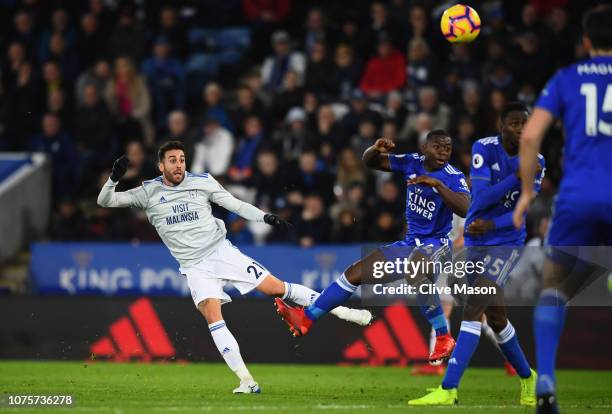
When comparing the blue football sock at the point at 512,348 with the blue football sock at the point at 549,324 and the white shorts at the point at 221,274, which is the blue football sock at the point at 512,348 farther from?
the white shorts at the point at 221,274

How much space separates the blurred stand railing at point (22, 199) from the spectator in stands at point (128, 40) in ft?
8.04

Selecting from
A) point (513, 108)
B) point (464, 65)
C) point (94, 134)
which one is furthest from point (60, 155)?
point (513, 108)

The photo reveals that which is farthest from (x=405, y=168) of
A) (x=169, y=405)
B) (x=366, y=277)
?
(x=169, y=405)

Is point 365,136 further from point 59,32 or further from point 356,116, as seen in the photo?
point 59,32

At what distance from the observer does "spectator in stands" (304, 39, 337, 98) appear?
58.2ft

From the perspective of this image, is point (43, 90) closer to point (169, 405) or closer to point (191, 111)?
point (191, 111)

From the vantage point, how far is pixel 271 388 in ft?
35.4

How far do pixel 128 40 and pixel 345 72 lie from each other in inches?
155

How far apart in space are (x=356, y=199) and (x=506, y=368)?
3.35 meters

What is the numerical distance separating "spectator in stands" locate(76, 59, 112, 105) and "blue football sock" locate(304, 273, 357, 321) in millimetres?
9431

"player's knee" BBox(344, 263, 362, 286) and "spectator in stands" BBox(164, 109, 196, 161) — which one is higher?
"spectator in stands" BBox(164, 109, 196, 161)

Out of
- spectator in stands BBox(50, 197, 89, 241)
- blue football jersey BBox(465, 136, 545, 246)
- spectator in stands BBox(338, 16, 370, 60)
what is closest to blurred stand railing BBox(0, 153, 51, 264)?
spectator in stands BBox(50, 197, 89, 241)

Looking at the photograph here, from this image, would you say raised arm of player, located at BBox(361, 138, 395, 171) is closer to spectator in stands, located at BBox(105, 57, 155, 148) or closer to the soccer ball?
the soccer ball

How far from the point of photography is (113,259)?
1594 cm
